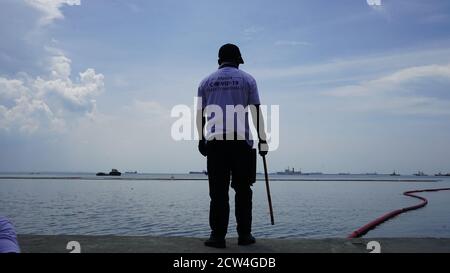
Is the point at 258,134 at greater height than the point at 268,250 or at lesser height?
greater

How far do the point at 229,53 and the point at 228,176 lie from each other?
1622mm

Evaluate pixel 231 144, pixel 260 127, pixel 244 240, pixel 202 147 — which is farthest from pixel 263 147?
pixel 244 240

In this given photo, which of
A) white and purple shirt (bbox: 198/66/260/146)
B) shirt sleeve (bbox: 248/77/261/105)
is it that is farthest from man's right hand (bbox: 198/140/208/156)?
shirt sleeve (bbox: 248/77/261/105)

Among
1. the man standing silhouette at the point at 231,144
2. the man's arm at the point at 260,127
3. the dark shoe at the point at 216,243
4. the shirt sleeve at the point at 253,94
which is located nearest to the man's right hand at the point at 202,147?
the man standing silhouette at the point at 231,144

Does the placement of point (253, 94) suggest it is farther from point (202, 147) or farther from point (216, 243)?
point (216, 243)

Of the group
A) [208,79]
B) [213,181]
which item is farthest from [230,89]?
[213,181]

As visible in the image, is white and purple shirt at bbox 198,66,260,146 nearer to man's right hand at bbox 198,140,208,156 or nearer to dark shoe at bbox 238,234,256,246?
man's right hand at bbox 198,140,208,156

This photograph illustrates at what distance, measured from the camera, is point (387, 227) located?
64.2 feet

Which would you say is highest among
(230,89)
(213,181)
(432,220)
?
(230,89)

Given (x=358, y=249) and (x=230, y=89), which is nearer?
(x=358, y=249)

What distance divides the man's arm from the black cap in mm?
715
